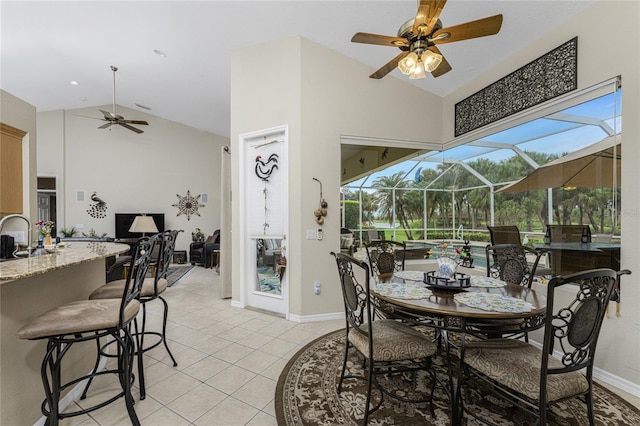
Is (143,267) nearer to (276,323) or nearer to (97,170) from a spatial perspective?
(276,323)

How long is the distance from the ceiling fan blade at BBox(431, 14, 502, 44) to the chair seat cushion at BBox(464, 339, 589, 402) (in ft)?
7.01

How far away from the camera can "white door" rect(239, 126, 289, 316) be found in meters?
3.66

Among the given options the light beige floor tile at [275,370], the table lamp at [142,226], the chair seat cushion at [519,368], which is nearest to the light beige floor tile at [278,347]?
the light beige floor tile at [275,370]

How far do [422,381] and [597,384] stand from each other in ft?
4.49

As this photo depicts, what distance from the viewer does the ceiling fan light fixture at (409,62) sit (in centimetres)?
216

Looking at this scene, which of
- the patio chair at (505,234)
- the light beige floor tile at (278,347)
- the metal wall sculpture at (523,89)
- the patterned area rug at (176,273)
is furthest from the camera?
the patterned area rug at (176,273)

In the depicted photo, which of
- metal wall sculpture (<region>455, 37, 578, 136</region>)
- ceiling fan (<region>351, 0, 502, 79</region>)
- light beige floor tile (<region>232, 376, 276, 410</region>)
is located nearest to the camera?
ceiling fan (<region>351, 0, 502, 79</region>)

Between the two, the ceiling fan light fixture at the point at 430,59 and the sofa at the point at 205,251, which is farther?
the sofa at the point at 205,251

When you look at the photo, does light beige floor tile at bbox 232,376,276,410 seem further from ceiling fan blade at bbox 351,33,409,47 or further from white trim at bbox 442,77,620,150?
white trim at bbox 442,77,620,150

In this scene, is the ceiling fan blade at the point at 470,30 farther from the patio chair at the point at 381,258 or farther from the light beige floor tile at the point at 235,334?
the light beige floor tile at the point at 235,334

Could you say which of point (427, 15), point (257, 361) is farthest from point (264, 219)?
point (427, 15)

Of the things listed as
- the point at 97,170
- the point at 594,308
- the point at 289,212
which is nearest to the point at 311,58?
the point at 289,212

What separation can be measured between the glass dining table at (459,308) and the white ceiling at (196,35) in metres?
2.61

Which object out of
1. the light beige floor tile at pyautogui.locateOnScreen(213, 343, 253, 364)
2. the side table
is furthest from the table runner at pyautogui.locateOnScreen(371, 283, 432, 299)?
the side table
